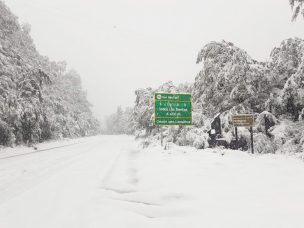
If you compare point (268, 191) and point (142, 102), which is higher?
point (142, 102)

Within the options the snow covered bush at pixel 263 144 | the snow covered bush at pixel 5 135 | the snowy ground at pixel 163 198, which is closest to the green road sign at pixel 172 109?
the snow covered bush at pixel 263 144

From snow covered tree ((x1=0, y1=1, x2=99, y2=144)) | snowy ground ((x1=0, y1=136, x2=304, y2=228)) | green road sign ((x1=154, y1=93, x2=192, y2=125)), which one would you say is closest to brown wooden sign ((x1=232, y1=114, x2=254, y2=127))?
snowy ground ((x1=0, y1=136, x2=304, y2=228))

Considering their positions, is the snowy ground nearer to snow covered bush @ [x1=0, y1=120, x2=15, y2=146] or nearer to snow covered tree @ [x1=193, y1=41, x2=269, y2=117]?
snow covered tree @ [x1=193, y1=41, x2=269, y2=117]

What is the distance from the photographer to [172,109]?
18266mm

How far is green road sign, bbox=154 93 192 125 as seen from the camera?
18047 millimetres

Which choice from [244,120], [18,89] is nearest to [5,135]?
[18,89]

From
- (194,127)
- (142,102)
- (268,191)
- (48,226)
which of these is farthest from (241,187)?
(142,102)

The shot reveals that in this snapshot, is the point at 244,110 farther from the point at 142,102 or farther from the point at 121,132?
the point at 121,132

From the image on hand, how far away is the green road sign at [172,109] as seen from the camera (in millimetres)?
18047

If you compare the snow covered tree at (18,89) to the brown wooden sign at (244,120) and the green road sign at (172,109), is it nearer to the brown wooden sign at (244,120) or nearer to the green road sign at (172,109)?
the green road sign at (172,109)

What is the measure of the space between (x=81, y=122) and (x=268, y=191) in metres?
61.6

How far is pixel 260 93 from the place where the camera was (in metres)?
17.0

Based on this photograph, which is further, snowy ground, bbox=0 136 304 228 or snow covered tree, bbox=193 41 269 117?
snow covered tree, bbox=193 41 269 117

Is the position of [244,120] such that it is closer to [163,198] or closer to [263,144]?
[263,144]
